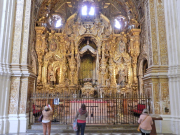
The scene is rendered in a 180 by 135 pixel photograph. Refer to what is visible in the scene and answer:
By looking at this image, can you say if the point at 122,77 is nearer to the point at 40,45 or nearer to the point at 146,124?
the point at 40,45

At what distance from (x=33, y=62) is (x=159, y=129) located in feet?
39.3

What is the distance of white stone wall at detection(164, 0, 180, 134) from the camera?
6988mm

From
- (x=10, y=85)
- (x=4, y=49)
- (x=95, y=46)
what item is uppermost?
(x=95, y=46)

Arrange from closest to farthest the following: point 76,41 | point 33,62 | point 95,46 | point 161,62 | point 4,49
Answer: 1. point 4,49
2. point 161,62
3. point 33,62
4. point 76,41
5. point 95,46

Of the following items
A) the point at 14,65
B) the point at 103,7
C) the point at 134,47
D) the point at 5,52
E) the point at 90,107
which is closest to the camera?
the point at 5,52

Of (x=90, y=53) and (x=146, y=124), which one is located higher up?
(x=90, y=53)

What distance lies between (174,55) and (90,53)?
10.0 m

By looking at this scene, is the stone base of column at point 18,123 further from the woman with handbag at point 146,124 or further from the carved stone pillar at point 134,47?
the carved stone pillar at point 134,47

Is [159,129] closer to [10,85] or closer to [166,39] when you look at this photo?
[166,39]

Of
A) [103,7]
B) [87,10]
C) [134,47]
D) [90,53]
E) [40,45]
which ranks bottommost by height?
[90,53]

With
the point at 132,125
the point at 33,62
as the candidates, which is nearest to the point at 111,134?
the point at 132,125

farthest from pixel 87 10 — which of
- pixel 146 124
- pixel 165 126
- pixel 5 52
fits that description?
pixel 146 124

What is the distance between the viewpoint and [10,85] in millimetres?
7250

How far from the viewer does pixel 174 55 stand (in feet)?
24.5
